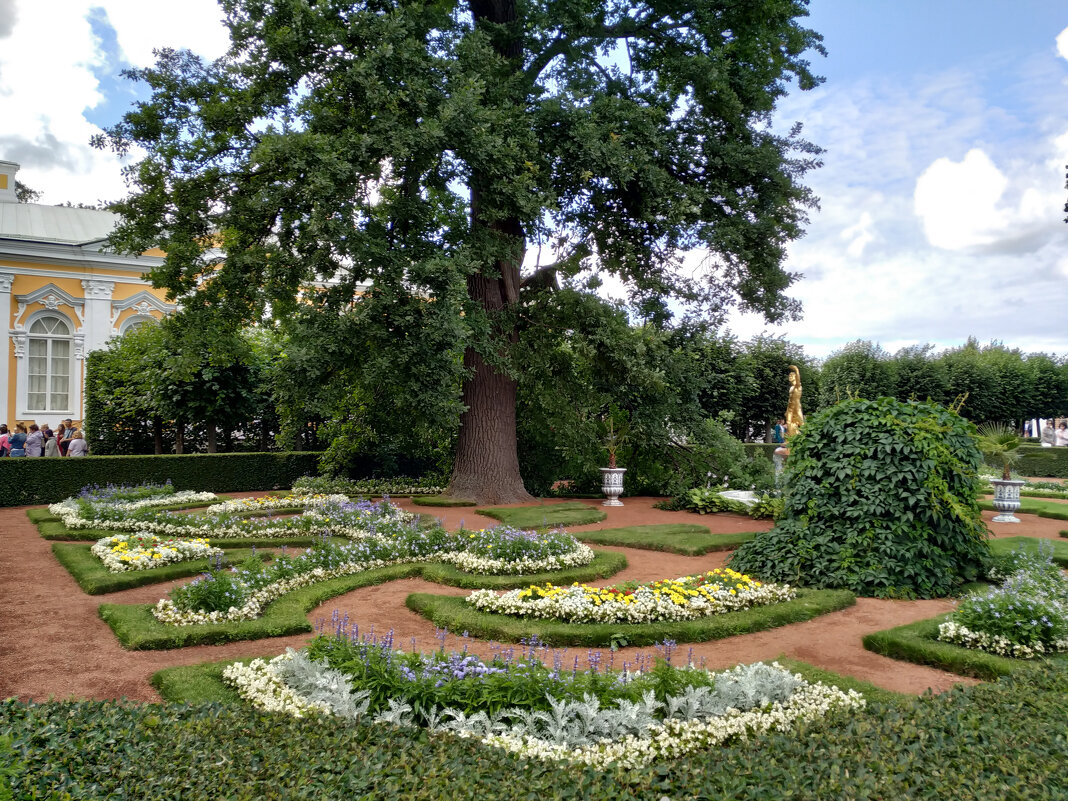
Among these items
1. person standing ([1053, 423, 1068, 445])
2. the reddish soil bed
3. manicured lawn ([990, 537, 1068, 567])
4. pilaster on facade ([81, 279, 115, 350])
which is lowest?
the reddish soil bed

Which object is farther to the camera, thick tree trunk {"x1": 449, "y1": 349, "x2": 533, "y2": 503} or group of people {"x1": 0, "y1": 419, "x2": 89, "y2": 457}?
group of people {"x1": 0, "y1": 419, "x2": 89, "y2": 457}

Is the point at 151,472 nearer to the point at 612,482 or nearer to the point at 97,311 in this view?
the point at 612,482

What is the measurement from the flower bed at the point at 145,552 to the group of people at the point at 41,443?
10276 millimetres

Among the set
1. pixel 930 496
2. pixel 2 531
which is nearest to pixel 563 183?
pixel 930 496

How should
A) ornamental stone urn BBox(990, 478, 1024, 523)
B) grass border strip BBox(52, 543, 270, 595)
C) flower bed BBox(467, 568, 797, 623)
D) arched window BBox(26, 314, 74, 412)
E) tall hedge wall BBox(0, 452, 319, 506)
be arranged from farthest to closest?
arched window BBox(26, 314, 74, 412), tall hedge wall BBox(0, 452, 319, 506), ornamental stone urn BBox(990, 478, 1024, 523), grass border strip BBox(52, 543, 270, 595), flower bed BBox(467, 568, 797, 623)

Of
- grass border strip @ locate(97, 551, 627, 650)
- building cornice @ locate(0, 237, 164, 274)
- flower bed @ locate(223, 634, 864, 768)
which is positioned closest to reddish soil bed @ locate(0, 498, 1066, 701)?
grass border strip @ locate(97, 551, 627, 650)

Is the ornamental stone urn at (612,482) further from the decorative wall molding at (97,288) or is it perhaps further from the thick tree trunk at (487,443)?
the decorative wall molding at (97,288)

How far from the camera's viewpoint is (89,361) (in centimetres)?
1911

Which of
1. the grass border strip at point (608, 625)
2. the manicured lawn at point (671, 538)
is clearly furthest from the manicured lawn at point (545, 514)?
the grass border strip at point (608, 625)

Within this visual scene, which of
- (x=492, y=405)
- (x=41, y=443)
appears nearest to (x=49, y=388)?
(x=41, y=443)

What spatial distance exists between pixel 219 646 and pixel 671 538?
6193mm

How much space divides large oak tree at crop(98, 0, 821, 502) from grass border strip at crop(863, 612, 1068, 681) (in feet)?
24.8

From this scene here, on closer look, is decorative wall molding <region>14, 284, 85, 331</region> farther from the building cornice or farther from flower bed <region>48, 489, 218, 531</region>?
flower bed <region>48, 489, 218, 531</region>

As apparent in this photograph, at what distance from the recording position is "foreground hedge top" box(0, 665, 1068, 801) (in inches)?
124
